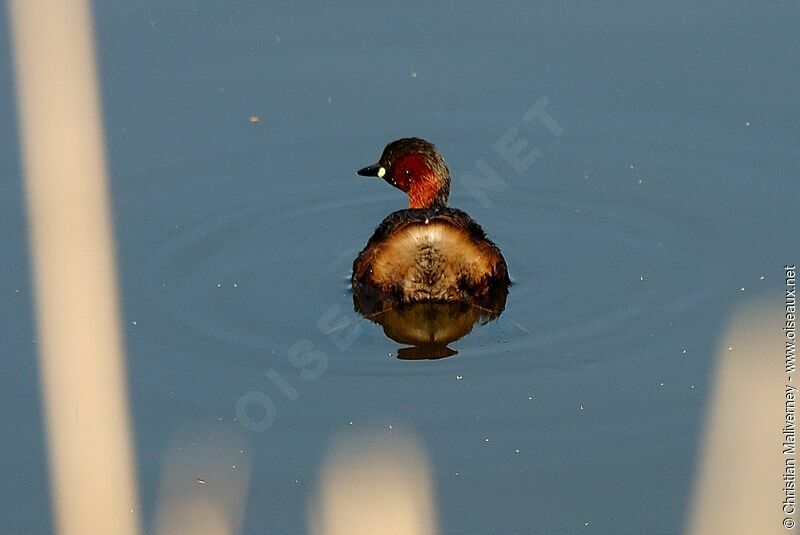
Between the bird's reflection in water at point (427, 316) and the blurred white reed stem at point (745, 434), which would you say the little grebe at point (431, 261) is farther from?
the blurred white reed stem at point (745, 434)

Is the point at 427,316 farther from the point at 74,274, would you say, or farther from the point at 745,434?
the point at 745,434

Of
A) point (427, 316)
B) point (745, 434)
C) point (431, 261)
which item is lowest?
point (745, 434)

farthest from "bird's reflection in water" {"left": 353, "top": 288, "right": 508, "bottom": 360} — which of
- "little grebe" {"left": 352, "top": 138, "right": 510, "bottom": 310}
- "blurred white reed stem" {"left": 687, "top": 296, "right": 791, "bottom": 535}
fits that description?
"blurred white reed stem" {"left": 687, "top": 296, "right": 791, "bottom": 535}

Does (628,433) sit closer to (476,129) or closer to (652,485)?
(652,485)

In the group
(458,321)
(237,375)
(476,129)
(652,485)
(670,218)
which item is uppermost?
(476,129)

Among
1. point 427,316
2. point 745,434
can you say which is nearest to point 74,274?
point 427,316

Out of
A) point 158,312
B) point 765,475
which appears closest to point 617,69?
point 158,312

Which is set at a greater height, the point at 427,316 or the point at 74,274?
the point at 74,274
